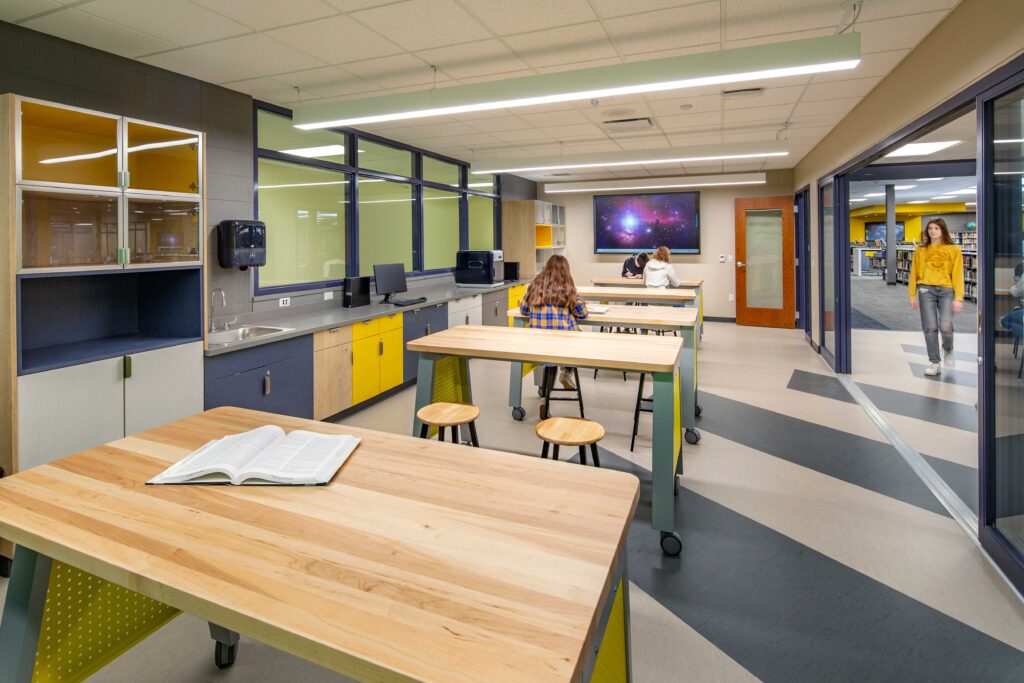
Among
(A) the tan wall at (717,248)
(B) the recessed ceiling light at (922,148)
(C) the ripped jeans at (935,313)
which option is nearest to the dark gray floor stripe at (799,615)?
(C) the ripped jeans at (935,313)

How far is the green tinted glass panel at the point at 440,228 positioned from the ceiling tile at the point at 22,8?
5.08 m

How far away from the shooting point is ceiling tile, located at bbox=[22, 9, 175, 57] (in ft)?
10.2

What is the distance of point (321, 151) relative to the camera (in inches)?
228

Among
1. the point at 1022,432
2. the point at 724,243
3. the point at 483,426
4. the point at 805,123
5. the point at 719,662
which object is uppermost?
the point at 805,123

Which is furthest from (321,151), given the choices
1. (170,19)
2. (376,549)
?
(376,549)

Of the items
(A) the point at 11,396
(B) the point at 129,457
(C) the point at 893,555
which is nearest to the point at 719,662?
(C) the point at 893,555

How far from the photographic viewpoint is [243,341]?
3.85 metres

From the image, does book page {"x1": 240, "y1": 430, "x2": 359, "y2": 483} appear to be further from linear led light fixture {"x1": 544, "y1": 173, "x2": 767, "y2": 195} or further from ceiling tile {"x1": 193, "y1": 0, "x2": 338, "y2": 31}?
linear led light fixture {"x1": 544, "y1": 173, "x2": 767, "y2": 195}

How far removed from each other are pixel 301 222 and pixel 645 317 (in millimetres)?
3648

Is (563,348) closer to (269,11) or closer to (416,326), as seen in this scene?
(269,11)

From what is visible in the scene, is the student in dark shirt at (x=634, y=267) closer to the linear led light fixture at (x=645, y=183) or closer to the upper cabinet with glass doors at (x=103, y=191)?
the linear led light fixture at (x=645, y=183)

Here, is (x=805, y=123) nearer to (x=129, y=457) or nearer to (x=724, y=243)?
(x=724, y=243)

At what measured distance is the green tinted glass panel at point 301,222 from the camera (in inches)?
211

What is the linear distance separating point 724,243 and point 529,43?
786cm
